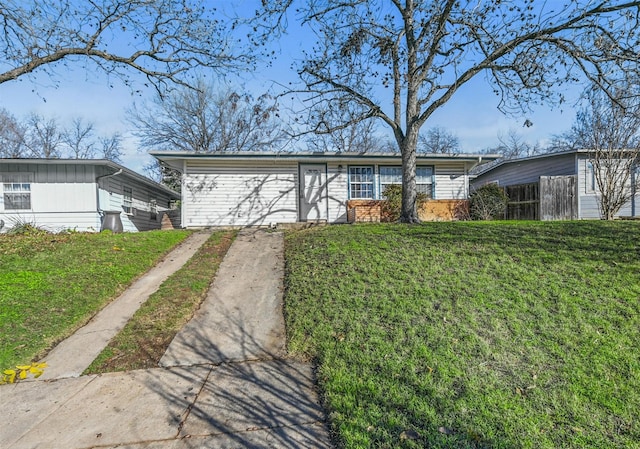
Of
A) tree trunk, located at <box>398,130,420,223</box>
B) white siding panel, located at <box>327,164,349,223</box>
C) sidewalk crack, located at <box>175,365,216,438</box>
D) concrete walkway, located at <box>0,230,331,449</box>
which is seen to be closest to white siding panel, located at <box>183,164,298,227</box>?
white siding panel, located at <box>327,164,349,223</box>

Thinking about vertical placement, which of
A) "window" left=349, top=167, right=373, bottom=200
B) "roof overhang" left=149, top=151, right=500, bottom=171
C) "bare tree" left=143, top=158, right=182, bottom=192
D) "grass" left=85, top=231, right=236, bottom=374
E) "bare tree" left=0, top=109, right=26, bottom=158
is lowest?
"grass" left=85, top=231, right=236, bottom=374

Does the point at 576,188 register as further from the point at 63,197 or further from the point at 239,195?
the point at 63,197

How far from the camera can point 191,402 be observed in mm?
2863

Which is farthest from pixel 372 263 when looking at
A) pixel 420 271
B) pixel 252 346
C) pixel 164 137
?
pixel 164 137

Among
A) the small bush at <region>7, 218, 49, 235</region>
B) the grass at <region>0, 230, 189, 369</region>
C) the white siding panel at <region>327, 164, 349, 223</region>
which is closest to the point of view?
the grass at <region>0, 230, 189, 369</region>

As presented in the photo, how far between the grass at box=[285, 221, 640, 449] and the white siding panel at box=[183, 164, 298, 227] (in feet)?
21.2

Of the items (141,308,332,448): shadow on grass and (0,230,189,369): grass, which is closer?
(141,308,332,448): shadow on grass

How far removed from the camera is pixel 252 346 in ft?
12.8

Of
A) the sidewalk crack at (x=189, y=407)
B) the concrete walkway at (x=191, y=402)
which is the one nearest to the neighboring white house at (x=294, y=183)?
the concrete walkway at (x=191, y=402)

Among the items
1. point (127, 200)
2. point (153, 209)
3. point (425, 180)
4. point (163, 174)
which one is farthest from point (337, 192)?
point (163, 174)

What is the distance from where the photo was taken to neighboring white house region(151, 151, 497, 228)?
12.2 m

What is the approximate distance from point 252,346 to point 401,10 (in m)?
10.3

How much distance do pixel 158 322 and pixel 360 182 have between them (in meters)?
9.85

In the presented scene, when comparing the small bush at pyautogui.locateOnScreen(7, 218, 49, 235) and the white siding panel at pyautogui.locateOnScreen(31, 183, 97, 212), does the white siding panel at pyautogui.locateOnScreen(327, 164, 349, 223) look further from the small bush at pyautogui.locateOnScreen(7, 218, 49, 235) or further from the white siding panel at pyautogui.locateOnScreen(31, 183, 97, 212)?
the small bush at pyautogui.locateOnScreen(7, 218, 49, 235)
